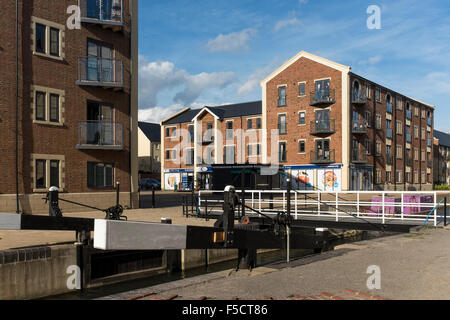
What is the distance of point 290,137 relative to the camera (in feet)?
156

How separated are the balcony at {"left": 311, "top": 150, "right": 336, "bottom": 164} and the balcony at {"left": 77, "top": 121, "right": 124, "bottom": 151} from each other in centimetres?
2643

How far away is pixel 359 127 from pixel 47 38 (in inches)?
1315

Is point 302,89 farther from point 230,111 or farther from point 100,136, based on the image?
point 100,136

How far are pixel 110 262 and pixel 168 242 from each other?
6.10 metres

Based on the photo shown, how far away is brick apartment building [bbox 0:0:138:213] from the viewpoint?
63.4ft

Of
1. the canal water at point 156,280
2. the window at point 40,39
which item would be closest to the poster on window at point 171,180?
the window at point 40,39

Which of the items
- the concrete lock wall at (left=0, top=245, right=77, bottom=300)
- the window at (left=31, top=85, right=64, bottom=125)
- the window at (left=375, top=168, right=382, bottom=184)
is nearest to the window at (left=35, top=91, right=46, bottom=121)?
the window at (left=31, top=85, right=64, bottom=125)

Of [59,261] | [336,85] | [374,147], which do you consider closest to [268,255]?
[59,261]

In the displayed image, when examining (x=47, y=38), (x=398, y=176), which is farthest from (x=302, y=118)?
(x=47, y=38)

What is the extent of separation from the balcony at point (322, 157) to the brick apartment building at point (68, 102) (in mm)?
25173

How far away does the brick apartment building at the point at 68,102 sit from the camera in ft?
63.4

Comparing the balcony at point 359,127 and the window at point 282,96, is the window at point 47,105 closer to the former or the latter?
the window at point 282,96

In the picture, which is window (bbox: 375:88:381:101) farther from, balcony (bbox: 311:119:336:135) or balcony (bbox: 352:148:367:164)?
balcony (bbox: 311:119:336:135)

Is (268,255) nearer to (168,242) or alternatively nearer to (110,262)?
(110,262)
